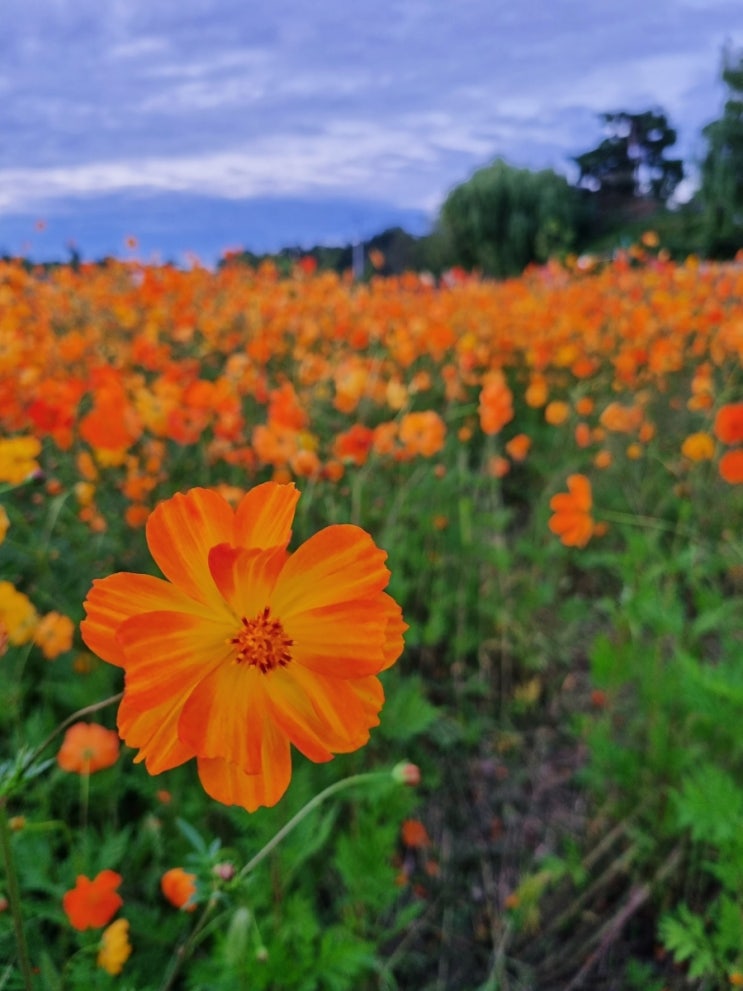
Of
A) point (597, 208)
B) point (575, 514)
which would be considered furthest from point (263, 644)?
point (597, 208)

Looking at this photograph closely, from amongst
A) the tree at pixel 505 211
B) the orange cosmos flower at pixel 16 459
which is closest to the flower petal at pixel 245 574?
the orange cosmos flower at pixel 16 459

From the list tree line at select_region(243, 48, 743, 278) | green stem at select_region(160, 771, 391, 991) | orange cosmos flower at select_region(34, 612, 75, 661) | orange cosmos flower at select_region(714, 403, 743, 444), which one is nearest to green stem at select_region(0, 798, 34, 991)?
green stem at select_region(160, 771, 391, 991)

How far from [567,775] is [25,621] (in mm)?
1264

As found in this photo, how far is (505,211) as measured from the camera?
17.0m

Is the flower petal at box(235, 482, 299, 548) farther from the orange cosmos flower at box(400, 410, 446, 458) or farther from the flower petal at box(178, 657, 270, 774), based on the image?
the orange cosmos flower at box(400, 410, 446, 458)

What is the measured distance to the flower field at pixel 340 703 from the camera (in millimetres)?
457

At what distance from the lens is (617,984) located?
1338mm

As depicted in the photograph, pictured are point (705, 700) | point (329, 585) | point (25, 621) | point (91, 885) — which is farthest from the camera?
point (705, 700)

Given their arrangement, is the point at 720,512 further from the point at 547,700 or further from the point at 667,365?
the point at 547,700

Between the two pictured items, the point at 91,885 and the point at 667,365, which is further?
the point at 667,365

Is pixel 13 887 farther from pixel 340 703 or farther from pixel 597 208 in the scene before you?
pixel 597 208

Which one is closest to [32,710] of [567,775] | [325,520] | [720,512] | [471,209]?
[325,520]

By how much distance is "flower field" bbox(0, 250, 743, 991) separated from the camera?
0.46 meters

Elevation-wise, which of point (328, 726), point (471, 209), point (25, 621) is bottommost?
point (25, 621)
